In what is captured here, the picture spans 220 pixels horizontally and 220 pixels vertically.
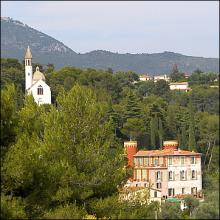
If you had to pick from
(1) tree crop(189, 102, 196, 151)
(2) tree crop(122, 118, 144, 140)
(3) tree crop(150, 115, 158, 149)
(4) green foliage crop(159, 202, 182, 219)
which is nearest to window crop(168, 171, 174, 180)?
(1) tree crop(189, 102, 196, 151)

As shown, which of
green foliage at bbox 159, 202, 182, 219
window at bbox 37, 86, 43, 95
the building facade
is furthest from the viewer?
window at bbox 37, 86, 43, 95

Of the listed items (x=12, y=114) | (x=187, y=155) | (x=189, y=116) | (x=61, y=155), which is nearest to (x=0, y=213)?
(x=12, y=114)

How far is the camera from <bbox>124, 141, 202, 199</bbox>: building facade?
46125mm

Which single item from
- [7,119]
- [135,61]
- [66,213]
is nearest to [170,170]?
[66,213]

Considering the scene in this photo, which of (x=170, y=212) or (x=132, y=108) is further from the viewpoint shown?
(x=132, y=108)

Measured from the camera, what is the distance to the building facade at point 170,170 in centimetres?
4612

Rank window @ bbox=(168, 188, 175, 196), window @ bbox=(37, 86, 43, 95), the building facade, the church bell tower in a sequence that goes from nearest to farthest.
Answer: window @ bbox=(168, 188, 175, 196), the building facade, window @ bbox=(37, 86, 43, 95), the church bell tower

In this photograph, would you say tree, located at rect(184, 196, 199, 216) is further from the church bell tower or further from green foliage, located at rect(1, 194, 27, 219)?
the church bell tower

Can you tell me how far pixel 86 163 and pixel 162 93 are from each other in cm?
6163

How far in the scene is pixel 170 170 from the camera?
154ft

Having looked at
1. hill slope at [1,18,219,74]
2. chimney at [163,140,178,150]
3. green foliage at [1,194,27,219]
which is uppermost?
hill slope at [1,18,219,74]

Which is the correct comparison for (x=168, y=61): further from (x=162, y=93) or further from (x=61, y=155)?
(x=61, y=155)

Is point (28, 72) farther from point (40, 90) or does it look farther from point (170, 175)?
point (170, 175)

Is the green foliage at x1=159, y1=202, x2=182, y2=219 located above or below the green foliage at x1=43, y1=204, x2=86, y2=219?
below
